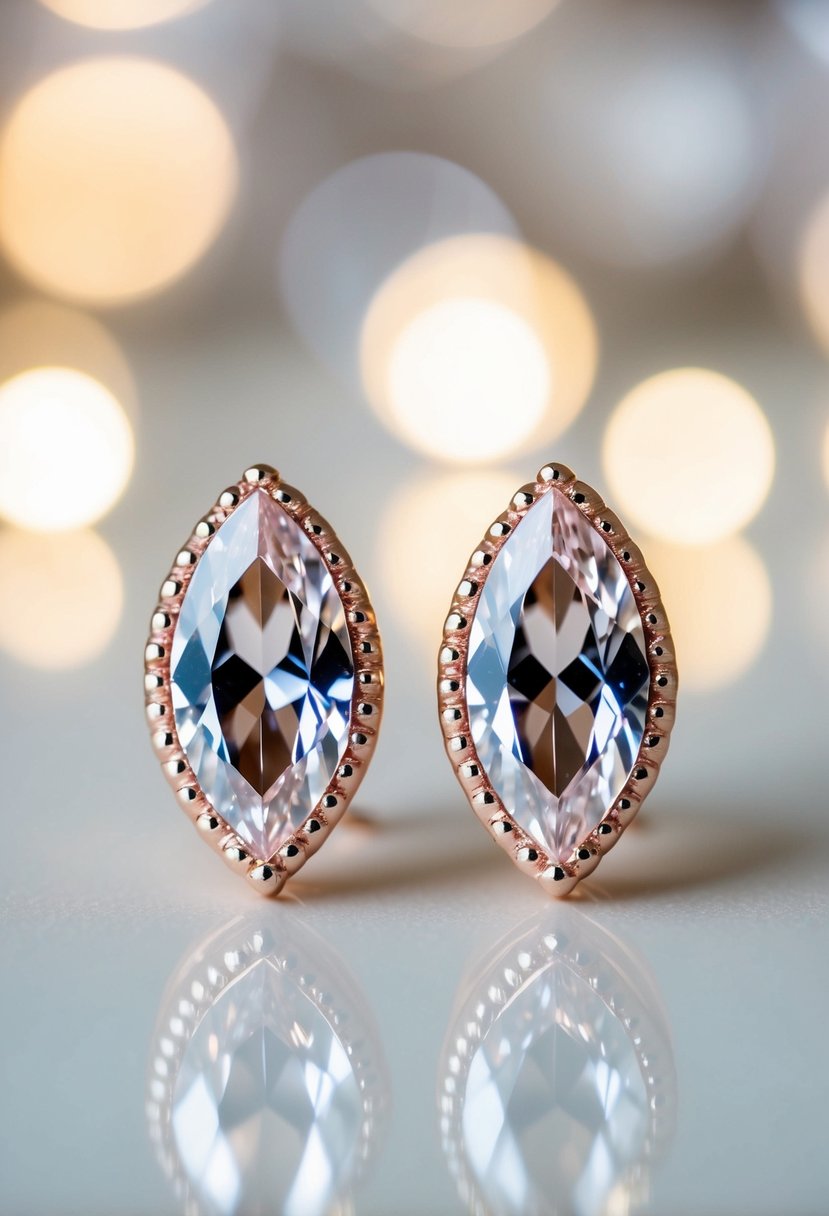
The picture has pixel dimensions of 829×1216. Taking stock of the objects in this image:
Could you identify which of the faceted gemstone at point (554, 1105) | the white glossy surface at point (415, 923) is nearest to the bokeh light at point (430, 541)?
the white glossy surface at point (415, 923)

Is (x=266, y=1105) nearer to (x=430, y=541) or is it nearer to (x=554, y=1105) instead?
(x=554, y=1105)

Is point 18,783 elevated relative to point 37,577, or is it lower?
lower

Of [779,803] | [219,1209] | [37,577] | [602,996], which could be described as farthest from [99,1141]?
[37,577]

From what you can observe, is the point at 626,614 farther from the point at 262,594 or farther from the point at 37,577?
the point at 37,577

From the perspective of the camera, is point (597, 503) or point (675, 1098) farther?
point (597, 503)

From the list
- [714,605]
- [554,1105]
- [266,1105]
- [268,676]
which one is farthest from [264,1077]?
[714,605]

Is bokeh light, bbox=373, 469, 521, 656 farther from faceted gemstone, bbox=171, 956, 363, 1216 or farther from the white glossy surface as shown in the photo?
faceted gemstone, bbox=171, 956, 363, 1216

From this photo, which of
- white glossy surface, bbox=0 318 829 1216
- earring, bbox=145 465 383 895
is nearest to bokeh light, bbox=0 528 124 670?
white glossy surface, bbox=0 318 829 1216

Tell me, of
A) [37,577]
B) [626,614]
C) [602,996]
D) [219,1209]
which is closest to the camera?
[219,1209]
